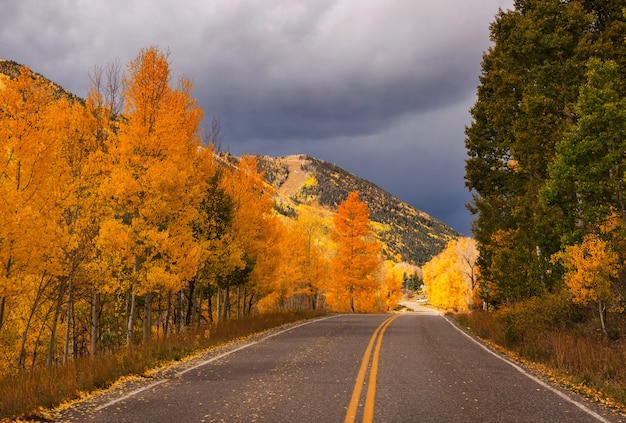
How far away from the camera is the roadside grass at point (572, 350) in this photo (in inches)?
356

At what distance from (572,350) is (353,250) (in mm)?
32879

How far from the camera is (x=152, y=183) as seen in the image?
1509cm

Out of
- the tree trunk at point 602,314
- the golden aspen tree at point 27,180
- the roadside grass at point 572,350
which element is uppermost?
the golden aspen tree at point 27,180

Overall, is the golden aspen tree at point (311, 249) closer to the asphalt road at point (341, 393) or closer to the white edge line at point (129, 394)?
the asphalt road at point (341, 393)

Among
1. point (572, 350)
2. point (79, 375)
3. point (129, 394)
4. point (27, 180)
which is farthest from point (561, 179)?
point (27, 180)

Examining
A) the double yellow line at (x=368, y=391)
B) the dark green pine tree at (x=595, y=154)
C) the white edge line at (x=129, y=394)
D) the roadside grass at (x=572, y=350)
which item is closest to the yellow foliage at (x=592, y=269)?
the dark green pine tree at (x=595, y=154)

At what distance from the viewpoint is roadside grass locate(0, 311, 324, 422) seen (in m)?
7.01

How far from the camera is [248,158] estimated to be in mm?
27297

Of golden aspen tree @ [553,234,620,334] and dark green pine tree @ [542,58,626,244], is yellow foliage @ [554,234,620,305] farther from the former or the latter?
dark green pine tree @ [542,58,626,244]

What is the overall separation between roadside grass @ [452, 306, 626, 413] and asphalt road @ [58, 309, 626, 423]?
872mm

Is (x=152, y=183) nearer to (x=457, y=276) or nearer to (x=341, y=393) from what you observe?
(x=341, y=393)

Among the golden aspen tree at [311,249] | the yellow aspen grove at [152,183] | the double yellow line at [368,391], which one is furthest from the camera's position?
the golden aspen tree at [311,249]

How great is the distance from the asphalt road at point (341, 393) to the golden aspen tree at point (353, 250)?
30.6 meters

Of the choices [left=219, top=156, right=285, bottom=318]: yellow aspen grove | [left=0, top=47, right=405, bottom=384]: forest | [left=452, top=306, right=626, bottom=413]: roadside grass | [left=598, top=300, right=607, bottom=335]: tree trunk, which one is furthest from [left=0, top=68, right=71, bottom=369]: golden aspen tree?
[left=598, top=300, right=607, bottom=335]: tree trunk
